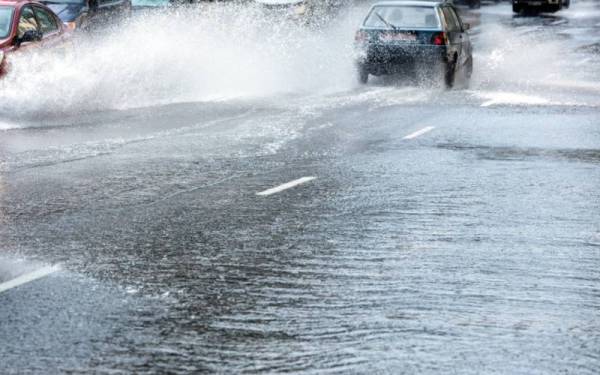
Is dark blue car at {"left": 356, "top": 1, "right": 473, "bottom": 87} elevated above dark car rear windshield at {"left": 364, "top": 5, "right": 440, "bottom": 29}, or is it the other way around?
dark car rear windshield at {"left": 364, "top": 5, "right": 440, "bottom": 29}

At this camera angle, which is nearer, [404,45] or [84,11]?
[404,45]

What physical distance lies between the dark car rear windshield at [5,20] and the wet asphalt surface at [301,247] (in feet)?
6.75

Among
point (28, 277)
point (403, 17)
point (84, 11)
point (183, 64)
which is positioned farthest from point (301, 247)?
point (84, 11)

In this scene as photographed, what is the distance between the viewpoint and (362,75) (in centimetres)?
2484

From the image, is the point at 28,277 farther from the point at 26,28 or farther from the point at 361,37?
the point at 361,37

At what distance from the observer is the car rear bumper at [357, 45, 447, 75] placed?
24.5 metres

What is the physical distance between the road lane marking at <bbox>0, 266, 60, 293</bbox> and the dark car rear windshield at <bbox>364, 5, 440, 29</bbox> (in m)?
16.7

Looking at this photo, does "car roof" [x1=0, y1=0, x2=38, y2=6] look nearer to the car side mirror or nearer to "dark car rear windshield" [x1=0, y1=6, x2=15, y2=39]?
"dark car rear windshield" [x1=0, y1=6, x2=15, y2=39]

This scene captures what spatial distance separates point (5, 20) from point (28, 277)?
40.3ft

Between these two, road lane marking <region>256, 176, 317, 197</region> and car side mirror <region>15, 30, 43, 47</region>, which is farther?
car side mirror <region>15, 30, 43, 47</region>

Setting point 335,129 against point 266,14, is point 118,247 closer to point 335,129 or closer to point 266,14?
point 335,129

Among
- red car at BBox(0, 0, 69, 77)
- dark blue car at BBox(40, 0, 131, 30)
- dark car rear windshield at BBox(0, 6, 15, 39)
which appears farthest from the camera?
dark blue car at BBox(40, 0, 131, 30)

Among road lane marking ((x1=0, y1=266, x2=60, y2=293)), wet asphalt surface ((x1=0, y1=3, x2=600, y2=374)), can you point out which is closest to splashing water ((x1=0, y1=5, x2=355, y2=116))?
wet asphalt surface ((x1=0, y1=3, x2=600, y2=374))

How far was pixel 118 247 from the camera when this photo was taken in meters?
9.23
